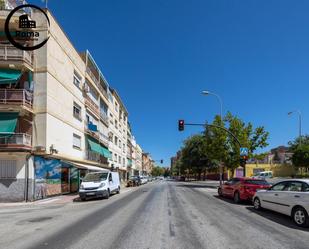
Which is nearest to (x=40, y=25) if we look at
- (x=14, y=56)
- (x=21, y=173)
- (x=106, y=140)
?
(x=14, y=56)

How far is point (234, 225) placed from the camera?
971cm

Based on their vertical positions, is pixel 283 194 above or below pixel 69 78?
below

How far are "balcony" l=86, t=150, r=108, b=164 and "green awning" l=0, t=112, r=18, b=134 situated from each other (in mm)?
13783

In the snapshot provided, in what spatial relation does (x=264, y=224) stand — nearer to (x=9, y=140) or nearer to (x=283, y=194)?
(x=283, y=194)

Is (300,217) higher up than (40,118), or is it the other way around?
(40,118)

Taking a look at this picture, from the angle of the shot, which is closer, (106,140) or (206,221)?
(206,221)

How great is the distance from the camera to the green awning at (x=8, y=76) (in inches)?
811

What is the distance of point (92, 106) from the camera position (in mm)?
35750

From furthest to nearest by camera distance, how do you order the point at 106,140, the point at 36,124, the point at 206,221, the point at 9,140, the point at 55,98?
the point at 106,140, the point at 55,98, the point at 36,124, the point at 9,140, the point at 206,221

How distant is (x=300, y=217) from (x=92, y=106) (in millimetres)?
28887

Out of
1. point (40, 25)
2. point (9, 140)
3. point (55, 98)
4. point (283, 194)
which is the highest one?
point (40, 25)

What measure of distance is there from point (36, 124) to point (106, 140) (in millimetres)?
22515

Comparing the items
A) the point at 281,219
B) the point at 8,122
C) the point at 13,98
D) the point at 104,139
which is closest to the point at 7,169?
the point at 8,122

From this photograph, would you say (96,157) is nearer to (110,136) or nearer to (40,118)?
(110,136)
